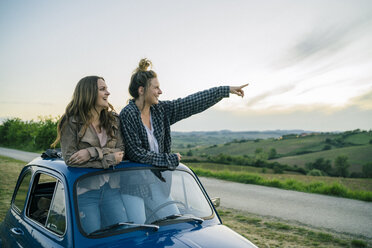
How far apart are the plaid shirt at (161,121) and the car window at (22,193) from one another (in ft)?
4.03

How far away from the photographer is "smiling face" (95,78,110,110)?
3.11 metres

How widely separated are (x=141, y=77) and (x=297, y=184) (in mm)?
11394

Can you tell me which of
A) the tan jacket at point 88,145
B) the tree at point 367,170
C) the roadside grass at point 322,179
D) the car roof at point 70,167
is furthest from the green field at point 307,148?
the tan jacket at point 88,145

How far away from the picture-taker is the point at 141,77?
361cm

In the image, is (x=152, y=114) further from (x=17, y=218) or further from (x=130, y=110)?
(x=17, y=218)

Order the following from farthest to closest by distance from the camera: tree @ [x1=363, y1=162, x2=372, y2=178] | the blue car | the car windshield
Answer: tree @ [x1=363, y1=162, x2=372, y2=178]
the car windshield
the blue car

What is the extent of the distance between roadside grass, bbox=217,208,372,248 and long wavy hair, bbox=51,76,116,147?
390 cm

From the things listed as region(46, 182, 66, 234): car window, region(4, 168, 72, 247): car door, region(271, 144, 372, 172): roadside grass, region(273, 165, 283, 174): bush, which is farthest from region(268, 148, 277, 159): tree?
region(46, 182, 66, 234): car window

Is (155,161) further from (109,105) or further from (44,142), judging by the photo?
(44,142)

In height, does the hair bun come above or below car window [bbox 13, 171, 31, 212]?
above

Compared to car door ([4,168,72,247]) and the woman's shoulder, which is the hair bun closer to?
the woman's shoulder

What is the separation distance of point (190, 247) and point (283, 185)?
39.6 ft

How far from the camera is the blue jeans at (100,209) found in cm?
244

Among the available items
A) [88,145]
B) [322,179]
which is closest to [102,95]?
[88,145]
